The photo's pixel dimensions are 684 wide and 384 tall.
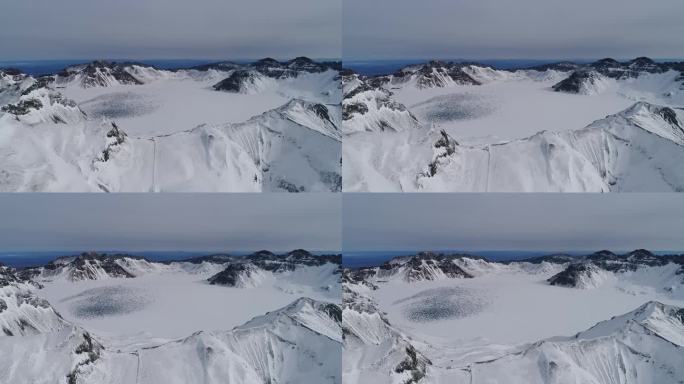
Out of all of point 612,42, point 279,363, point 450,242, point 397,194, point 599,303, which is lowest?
point 279,363

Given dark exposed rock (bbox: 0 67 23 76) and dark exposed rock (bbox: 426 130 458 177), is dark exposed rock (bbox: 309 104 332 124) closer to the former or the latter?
dark exposed rock (bbox: 426 130 458 177)

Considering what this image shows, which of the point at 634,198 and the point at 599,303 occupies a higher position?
the point at 634,198

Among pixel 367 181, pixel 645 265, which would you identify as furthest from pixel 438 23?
pixel 645 265

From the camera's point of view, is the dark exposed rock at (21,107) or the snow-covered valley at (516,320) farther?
the dark exposed rock at (21,107)

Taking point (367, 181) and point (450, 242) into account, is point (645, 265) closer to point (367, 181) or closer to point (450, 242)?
point (450, 242)

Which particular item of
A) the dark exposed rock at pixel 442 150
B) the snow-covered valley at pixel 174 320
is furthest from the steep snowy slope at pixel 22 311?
the dark exposed rock at pixel 442 150

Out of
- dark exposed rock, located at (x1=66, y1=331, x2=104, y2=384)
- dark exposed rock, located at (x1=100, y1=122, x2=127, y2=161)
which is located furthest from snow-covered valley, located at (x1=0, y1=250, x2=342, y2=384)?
dark exposed rock, located at (x1=100, y1=122, x2=127, y2=161)

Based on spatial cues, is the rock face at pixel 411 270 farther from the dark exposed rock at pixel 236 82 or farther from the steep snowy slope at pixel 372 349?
the dark exposed rock at pixel 236 82
